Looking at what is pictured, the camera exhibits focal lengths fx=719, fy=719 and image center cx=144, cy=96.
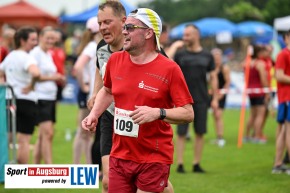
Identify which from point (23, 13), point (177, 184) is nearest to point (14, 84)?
point (177, 184)

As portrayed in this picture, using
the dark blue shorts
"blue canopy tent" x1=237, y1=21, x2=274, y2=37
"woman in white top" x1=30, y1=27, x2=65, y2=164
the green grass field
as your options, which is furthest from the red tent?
the dark blue shorts

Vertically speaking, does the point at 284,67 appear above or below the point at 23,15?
below

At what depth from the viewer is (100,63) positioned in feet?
23.9

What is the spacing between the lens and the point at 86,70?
441 inches

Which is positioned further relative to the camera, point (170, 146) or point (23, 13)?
point (23, 13)

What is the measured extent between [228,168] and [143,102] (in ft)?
23.5

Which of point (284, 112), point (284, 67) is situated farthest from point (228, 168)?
point (284, 67)

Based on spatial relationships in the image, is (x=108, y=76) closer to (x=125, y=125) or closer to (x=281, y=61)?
(x=125, y=125)

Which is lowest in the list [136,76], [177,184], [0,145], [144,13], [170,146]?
[177,184]

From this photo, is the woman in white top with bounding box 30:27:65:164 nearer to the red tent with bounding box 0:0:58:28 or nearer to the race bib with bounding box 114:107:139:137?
the race bib with bounding box 114:107:139:137

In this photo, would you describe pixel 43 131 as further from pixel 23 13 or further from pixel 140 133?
pixel 23 13

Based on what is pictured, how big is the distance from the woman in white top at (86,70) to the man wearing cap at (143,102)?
14.3 ft

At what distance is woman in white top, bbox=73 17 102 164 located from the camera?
34.4 ft

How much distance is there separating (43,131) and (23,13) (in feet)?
86.8
